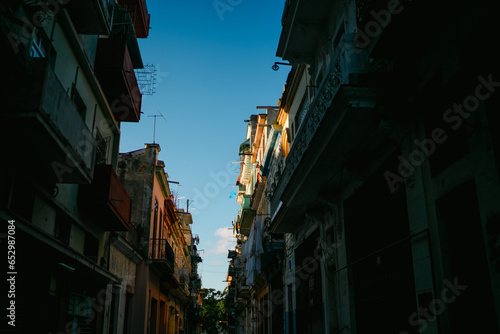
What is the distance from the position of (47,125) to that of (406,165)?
5.39 metres

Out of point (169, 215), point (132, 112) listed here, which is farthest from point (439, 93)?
point (169, 215)

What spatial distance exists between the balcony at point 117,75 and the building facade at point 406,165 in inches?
186

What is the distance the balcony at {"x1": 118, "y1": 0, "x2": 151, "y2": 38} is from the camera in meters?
14.1

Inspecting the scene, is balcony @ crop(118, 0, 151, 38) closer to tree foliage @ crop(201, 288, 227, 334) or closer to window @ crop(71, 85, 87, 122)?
window @ crop(71, 85, 87, 122)

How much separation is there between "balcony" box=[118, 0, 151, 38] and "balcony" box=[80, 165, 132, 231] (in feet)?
20.0

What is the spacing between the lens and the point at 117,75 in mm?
11492

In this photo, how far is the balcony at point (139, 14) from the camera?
14086 millimetres

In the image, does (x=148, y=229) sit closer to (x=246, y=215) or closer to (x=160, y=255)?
(x=160, y=255)

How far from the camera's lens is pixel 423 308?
18.8 feet

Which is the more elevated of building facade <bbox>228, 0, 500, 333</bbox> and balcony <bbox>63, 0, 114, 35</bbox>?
balcony <bbox>63, 0, 114, 35</bbox>

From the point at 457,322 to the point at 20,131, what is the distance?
6513 millimetres

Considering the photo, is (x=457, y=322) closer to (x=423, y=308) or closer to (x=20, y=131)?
(x=423, y=308)

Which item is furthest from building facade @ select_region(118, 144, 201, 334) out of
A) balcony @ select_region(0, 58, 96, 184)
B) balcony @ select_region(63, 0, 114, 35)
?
balcony @ select_region(0, 58, 96, 184)

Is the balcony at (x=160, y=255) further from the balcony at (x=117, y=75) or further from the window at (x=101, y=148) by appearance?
the balcony at (x=117, y=75)
